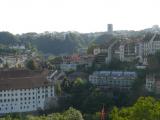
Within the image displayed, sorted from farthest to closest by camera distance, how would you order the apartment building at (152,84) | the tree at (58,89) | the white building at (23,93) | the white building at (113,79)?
the tree at (58,89)
the white building at (113,79)
the white building at (23,93)
the apartment building at (152,84)

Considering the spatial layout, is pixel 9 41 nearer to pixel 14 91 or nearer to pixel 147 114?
pixel 14 91

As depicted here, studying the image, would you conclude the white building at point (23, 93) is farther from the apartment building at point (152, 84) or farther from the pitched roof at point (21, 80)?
the apartment building at point (152, 84)

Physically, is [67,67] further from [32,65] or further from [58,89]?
[58,89]

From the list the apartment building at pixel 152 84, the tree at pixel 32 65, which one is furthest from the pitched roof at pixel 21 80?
the apartment building at pixel 152 84

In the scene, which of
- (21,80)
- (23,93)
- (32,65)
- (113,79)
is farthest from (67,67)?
(23,93)

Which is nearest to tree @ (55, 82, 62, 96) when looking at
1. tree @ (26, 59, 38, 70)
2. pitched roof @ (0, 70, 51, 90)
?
pitched roof @ (0, 70, 51, 90)

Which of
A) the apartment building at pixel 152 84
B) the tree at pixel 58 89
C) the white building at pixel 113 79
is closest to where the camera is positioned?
the apartment building at pixel 152 84
